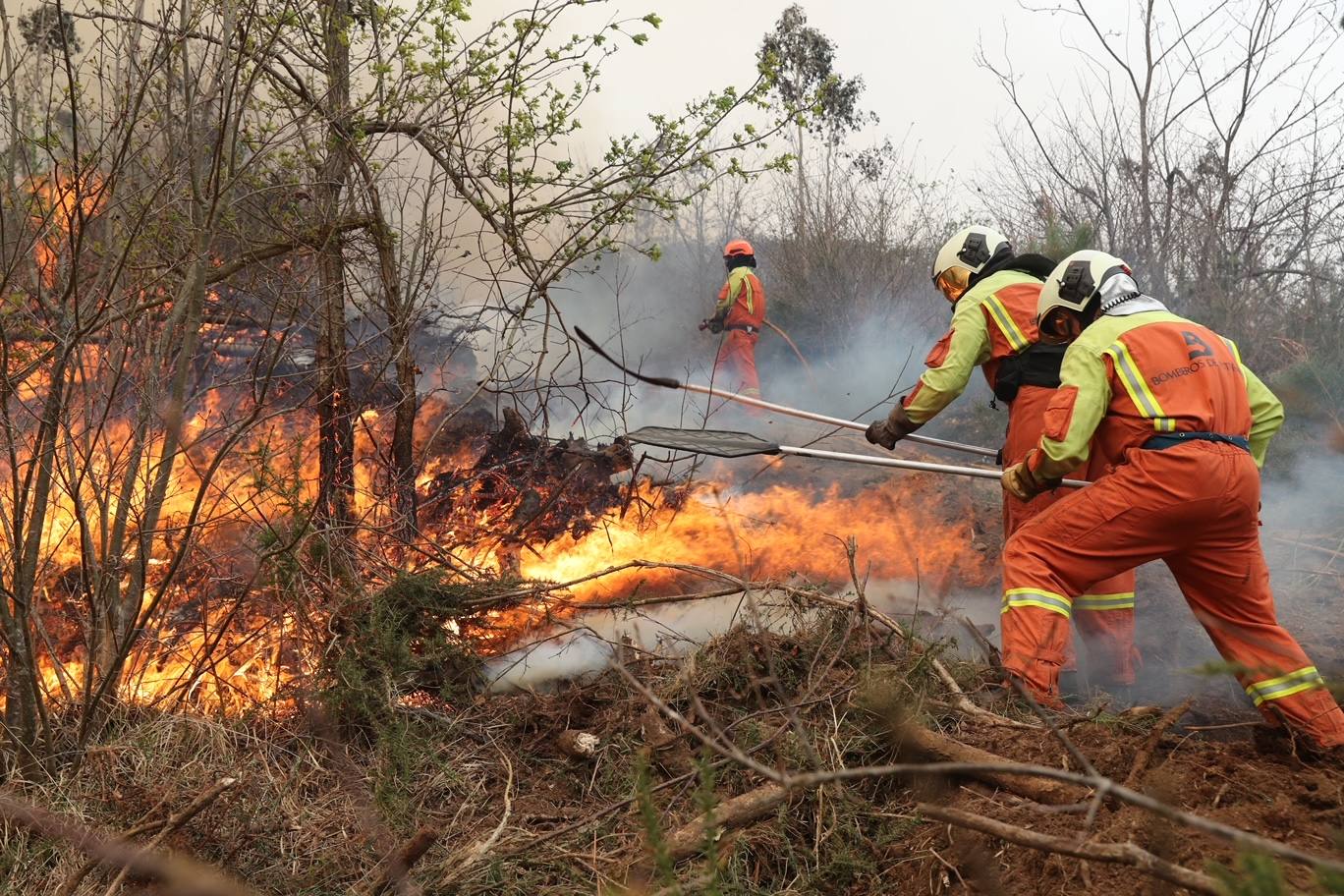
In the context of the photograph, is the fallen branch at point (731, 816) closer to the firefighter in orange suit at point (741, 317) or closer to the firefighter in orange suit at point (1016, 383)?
the firefighter in orange suit at point (1016, 383)

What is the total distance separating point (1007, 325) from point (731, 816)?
9.95ft

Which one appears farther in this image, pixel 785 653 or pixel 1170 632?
pixel 1170 632

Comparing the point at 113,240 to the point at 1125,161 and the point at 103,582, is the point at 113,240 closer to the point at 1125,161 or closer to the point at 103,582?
the point at 103,582

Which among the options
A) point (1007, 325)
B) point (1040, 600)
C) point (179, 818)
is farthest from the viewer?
point (1007, 325)

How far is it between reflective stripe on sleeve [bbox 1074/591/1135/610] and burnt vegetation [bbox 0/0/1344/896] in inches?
19.2

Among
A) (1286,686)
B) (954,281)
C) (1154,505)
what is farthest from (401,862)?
(954,281)

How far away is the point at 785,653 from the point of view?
14.4ft

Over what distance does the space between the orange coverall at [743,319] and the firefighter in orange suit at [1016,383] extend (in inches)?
219

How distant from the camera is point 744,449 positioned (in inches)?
204

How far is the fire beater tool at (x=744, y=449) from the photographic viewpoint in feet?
15.6

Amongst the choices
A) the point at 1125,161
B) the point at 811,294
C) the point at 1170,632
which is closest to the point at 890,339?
the point at 811,294

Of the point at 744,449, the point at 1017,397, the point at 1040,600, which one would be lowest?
the point at 1040,600

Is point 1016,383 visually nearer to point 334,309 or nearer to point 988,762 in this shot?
point 988,762

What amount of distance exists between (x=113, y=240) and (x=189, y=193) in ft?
1.78
